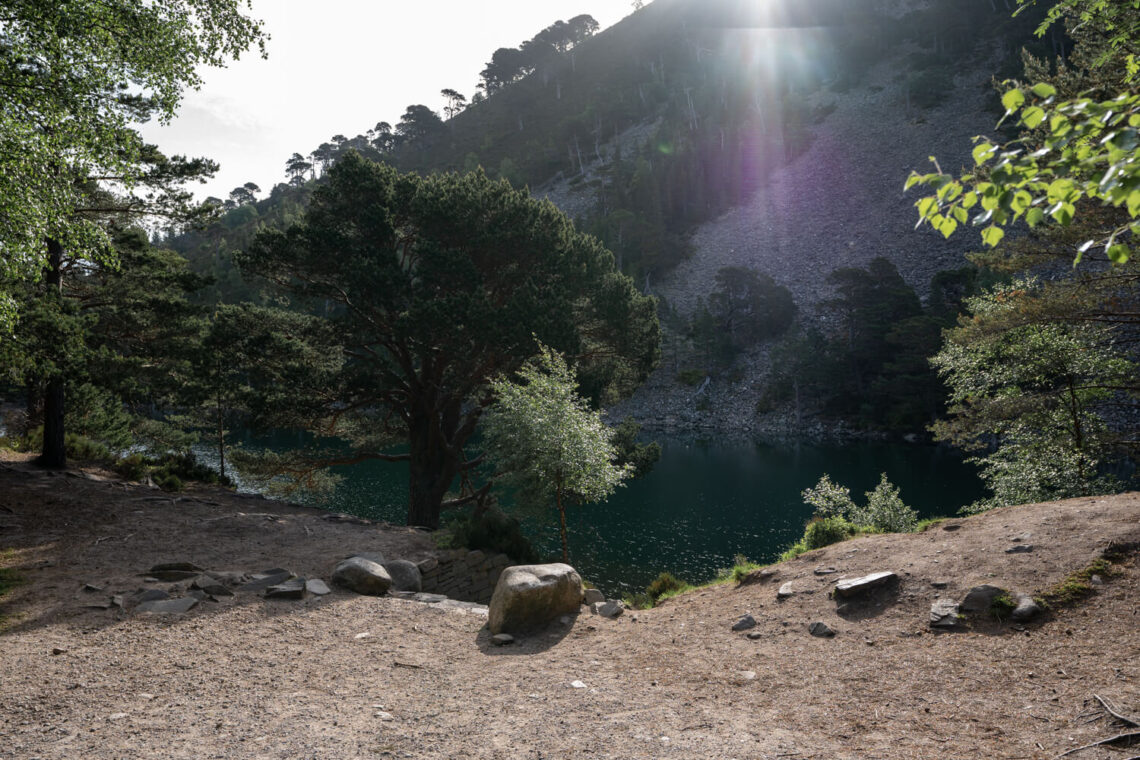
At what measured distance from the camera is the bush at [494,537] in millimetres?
15312

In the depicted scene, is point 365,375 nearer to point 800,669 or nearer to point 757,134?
point 800,669

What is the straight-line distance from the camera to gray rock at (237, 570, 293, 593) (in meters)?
10.1

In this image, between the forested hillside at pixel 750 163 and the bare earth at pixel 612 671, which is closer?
the bare earth at pixel 612 671

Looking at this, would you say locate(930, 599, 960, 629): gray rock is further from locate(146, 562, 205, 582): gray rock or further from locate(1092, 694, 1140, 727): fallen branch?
locate(146, 562, 205, 582): gray rock

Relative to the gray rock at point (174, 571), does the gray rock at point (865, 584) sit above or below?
below

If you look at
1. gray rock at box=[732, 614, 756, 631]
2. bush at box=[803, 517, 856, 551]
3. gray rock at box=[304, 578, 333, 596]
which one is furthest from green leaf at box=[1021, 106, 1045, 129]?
bush at box=[803, 517, 856, 551]

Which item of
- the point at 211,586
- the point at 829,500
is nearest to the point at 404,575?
the point at 211,586

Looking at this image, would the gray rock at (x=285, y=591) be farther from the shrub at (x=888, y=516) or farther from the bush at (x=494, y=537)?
the shrub at (x=888, y=516)

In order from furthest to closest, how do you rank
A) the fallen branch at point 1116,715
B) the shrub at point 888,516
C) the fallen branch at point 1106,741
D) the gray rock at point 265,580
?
1. the shrub at point 888,516
2. the gray rock at point 265,580
3. the fallen branch at point 1116,715
4. the fallen branch at point 1106,741

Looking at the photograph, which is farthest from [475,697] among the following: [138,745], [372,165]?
[372,165]

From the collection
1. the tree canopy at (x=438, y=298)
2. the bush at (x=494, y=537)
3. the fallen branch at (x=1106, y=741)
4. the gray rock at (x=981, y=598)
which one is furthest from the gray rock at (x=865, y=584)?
the tree canopy at (x=438, y=298)

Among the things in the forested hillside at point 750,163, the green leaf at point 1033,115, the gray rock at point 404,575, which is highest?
the forested hillside at point 750,163

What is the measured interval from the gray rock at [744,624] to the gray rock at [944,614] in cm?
243

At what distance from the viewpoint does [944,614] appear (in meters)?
7.64
